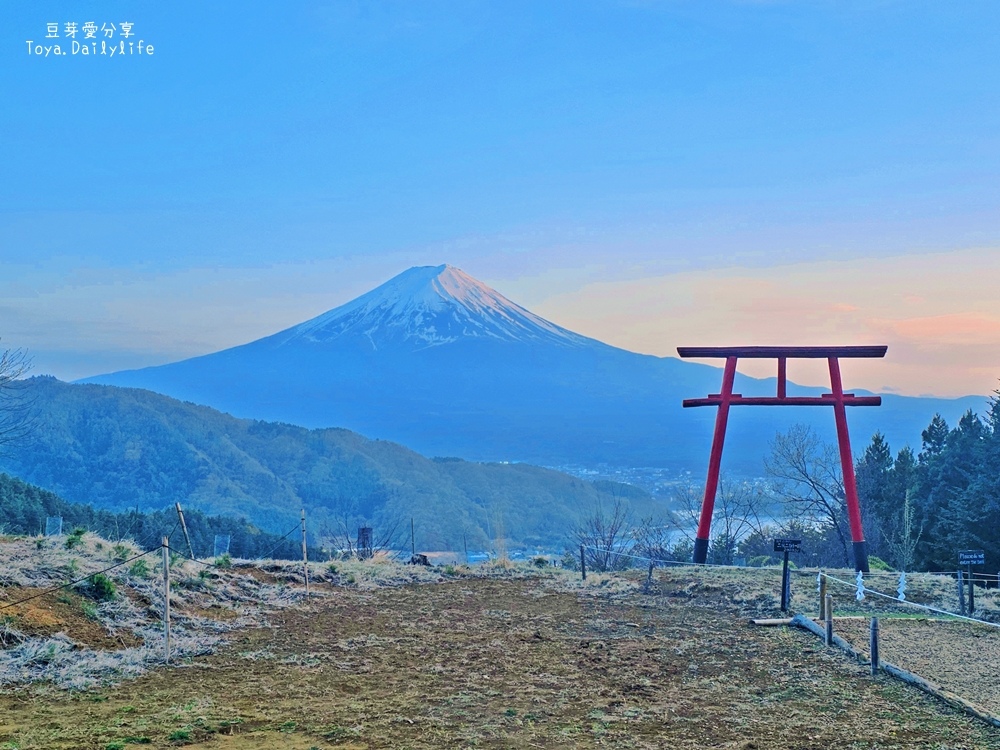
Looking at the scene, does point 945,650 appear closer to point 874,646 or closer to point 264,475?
point 874,646

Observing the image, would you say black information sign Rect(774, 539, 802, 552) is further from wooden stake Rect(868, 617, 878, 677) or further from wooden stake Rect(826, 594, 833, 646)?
wooden stake Rect(868, 617, 878, 677)

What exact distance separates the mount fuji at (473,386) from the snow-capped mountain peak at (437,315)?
0.72 ft

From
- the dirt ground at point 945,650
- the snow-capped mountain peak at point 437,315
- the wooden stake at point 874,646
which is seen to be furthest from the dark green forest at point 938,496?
the snow-capped mountain peak at point 437,315

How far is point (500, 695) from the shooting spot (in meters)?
7.91

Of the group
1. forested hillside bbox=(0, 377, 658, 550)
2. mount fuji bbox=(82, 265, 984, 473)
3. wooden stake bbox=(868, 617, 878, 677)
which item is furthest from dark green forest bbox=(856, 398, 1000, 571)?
mount fuji bbox=(82, 265, 984, 473)

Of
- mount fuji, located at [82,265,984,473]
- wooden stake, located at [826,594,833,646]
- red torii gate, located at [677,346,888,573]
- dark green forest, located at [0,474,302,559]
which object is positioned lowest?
dark green forest, located at [0,474,302,559]

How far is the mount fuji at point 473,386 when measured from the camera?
107 meters

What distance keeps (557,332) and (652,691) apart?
118m

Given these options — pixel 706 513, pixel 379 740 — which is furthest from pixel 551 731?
pixel 706 513

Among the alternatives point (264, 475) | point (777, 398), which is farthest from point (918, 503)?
point (264, 475)

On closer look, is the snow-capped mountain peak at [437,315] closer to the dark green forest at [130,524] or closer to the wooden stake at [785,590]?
the dark green forest at [130,524]

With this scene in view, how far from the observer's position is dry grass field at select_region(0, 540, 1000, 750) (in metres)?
6.66

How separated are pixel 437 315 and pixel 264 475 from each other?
83.6 meters

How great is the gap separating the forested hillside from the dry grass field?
33.4 meters
